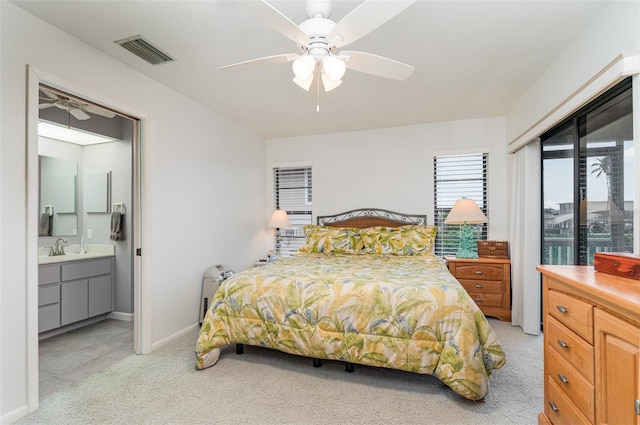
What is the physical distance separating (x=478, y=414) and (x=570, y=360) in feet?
2.65

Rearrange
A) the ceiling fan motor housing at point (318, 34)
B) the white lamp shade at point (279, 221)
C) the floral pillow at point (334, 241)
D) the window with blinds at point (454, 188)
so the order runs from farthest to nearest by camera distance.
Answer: the white lamp shade at point (279, 221)
the window with blinds at point (454, 188)
the floral pillow at point (334, 241)
the ceiling fan motor housing at point (318, 34)

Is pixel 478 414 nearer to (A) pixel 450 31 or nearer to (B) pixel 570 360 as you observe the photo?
(B) pixel 570 360

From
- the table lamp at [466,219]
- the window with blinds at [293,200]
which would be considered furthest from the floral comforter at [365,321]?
the window with blinds at [293,200]

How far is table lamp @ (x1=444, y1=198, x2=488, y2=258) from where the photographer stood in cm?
381

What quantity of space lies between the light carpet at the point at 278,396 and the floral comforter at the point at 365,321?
0.19 m

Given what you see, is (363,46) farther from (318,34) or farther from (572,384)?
(572,384)

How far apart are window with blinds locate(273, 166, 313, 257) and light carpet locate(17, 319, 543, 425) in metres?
2.59

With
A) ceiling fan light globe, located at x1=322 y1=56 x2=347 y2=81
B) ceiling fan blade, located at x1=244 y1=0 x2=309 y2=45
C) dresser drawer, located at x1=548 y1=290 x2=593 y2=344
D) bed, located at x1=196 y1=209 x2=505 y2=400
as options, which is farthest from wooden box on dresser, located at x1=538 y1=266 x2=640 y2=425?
ceiling fan blade, located at x1=244 y1=0 x2=309 y2=45

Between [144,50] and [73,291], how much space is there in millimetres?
2831

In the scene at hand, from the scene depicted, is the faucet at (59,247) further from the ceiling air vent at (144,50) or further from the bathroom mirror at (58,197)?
the ceiling air vent at (144,50)

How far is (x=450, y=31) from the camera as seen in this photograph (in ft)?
7.32

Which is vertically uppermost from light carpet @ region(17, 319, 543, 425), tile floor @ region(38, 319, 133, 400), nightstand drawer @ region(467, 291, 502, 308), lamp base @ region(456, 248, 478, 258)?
lamp base @ region(456, 248, 478, 258)

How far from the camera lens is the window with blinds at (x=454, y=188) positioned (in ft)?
14.2

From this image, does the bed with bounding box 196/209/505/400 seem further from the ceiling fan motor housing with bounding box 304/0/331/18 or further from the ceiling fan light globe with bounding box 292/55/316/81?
the ceiling fan motor housing with bounding box 304/0/331/18
